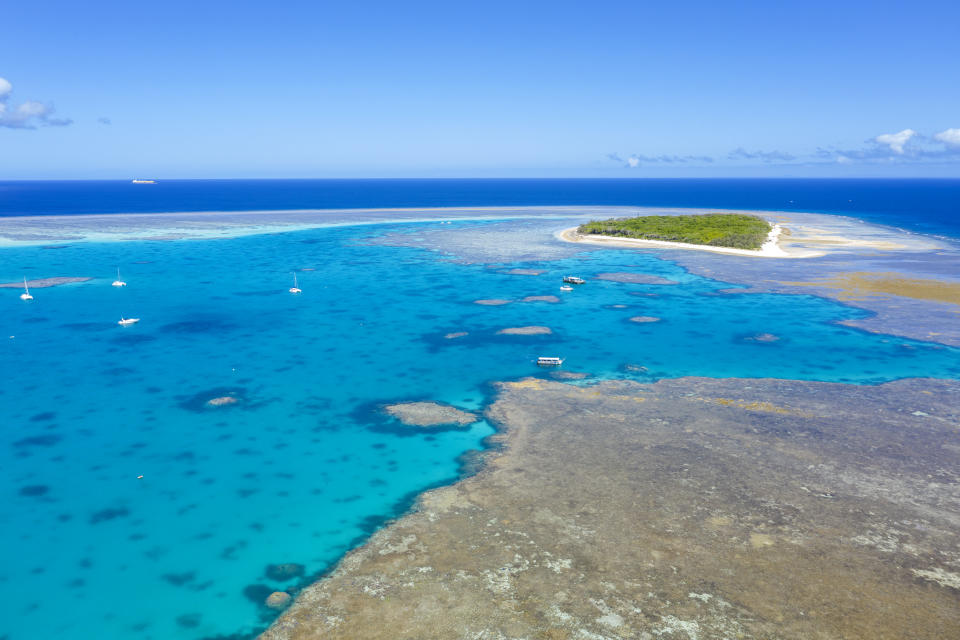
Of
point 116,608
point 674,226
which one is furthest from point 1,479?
point 674,226

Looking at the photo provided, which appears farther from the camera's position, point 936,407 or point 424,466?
point 936,407

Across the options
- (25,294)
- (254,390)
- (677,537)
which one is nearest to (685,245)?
(254,390)

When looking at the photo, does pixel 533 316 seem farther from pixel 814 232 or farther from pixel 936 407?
pixel 814 232

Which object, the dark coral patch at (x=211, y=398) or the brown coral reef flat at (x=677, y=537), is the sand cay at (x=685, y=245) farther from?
→ the dark coral patch at (x=211, y=398)

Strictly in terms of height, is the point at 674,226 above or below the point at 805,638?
above

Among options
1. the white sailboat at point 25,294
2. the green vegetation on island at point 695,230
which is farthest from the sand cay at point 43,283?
the green vegetation on island at point 695,230

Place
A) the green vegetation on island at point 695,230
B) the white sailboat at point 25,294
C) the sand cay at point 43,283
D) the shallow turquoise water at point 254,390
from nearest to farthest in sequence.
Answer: the shallow turquoise water at point 254,390
the white sailboat at point 25,294
the sand cay at point 43,283
the green vegetation on island at point 695,230

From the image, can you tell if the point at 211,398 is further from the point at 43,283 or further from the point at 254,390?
the point at 43,283
